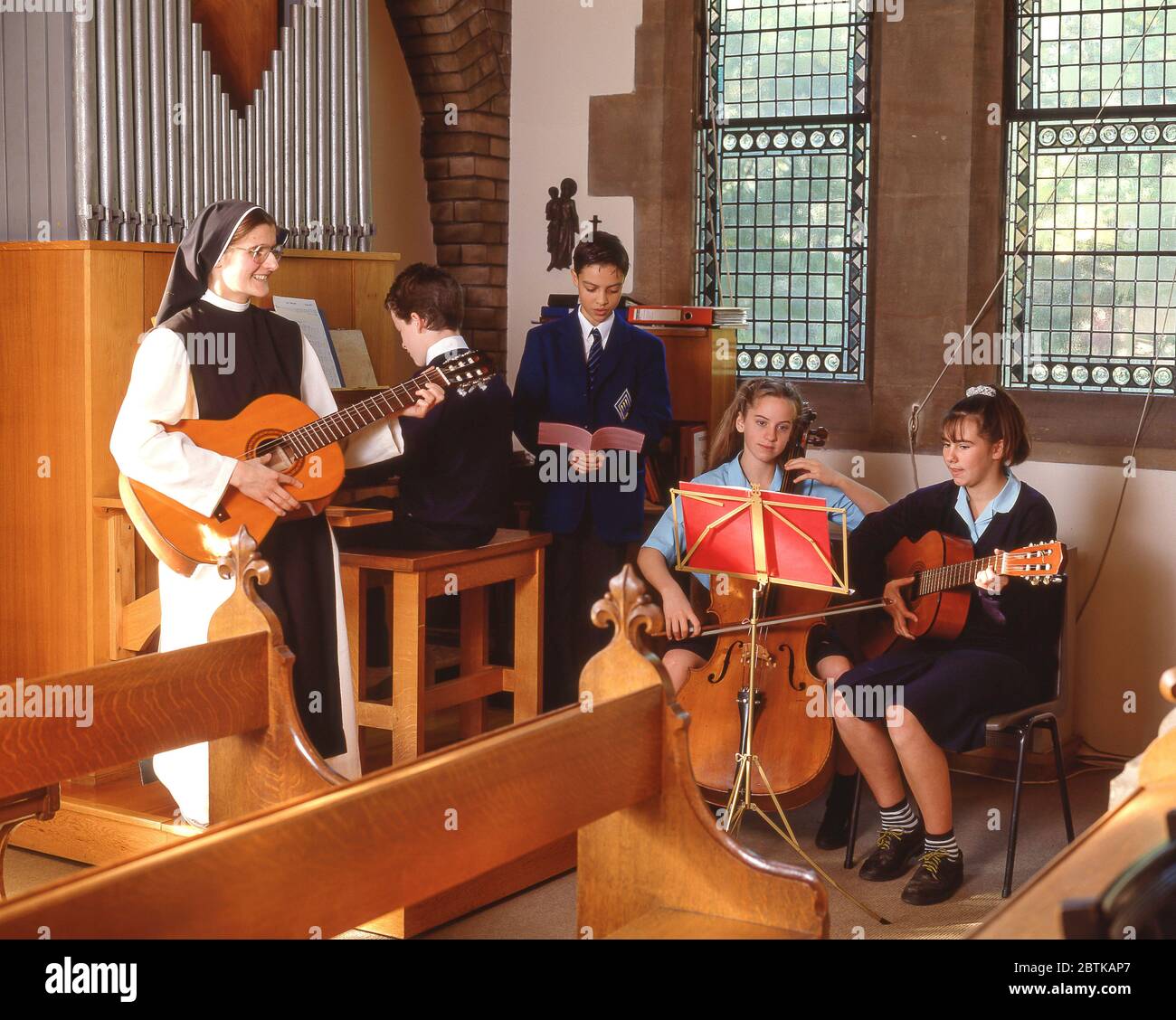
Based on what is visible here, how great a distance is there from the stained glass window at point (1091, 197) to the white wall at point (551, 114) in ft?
5.35

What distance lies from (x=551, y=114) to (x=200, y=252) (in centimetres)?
289

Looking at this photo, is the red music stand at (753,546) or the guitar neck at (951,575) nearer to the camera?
the red music stand at (753,546)

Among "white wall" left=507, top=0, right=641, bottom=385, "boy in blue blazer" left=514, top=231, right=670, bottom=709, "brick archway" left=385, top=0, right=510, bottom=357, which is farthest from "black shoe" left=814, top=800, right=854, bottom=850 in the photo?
"brick archway" left=385, top=0, right=510, bottom=357

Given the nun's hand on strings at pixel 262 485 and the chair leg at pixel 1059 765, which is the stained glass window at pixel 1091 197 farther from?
the nun's hand on strings at pixel 262 485

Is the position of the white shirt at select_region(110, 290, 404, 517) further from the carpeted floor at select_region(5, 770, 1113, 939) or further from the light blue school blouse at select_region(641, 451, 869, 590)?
the light blue school blouse at select_region(641, 451, 869, 590)

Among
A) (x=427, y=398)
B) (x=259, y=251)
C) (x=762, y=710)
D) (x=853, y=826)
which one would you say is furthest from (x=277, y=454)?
(x=853, y=826)

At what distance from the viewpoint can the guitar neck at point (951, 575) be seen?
404cm

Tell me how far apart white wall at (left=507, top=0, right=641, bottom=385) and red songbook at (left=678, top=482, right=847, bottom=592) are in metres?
2.61

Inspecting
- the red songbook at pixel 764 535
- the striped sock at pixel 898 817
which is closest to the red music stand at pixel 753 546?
the red songbook at pixel 764 535

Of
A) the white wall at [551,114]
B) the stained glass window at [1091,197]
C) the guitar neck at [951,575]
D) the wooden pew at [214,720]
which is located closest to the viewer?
the wooden pew at [214,720]

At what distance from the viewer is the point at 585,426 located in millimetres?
4867

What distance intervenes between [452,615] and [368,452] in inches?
77.7

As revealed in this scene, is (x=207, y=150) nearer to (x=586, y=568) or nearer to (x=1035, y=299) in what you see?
(x=586, y=568)
